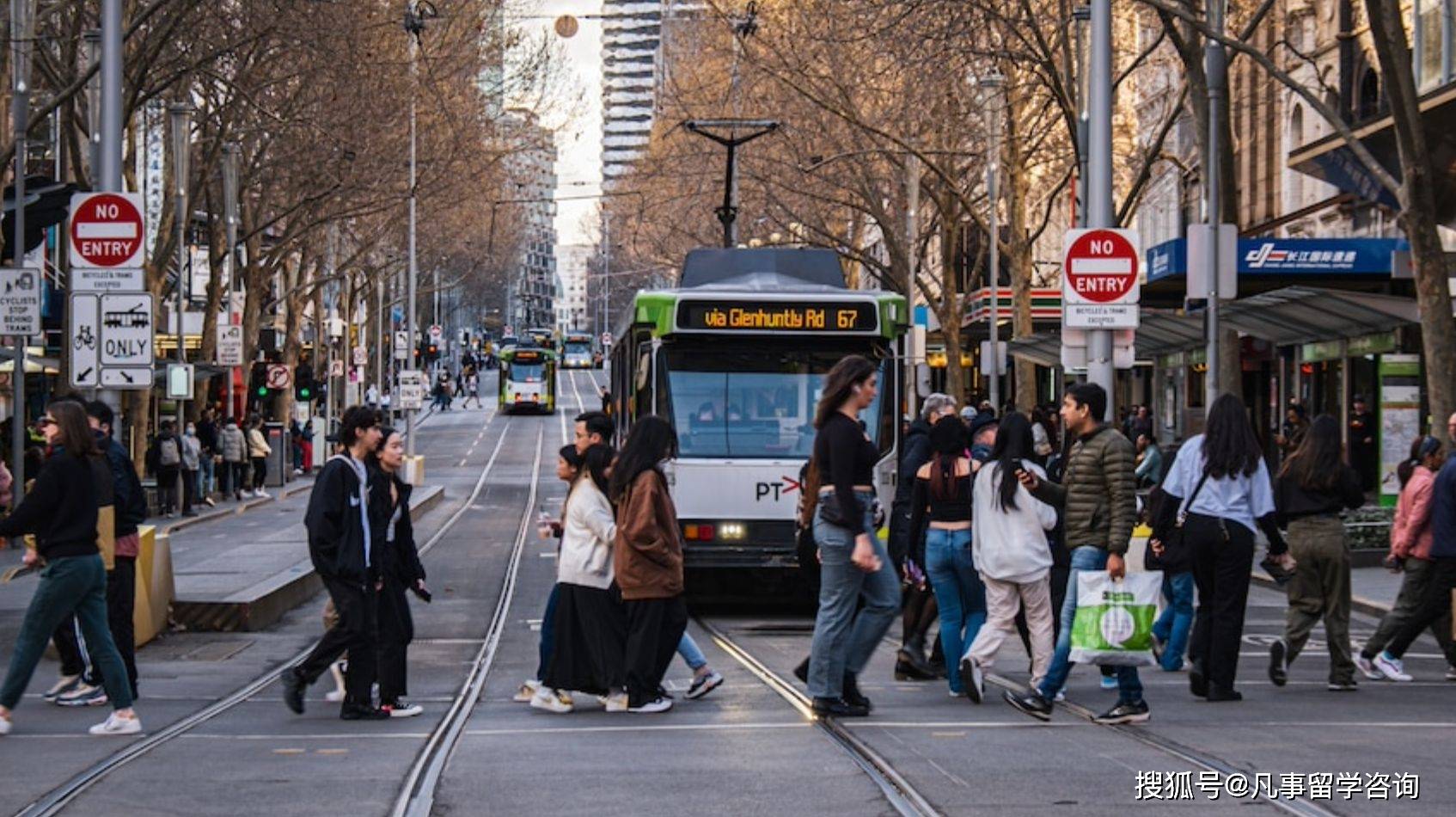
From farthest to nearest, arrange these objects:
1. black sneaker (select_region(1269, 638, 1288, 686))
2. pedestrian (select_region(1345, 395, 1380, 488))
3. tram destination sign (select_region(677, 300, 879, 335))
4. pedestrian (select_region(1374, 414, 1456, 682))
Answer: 1. pedestrian (select_region(1345, 395, 1380, 488))
2. tram destination sign (select_region(677, 300, 879, 335))
3. pedestrian (select_region(1374, 414, 1456, 682))
4. black sneaker (select_region(1269, 638, 1288, 686))

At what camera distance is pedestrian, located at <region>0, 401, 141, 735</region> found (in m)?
11.6

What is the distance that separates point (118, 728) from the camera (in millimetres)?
11539

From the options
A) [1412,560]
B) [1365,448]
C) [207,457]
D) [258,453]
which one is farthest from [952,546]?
[258,453]

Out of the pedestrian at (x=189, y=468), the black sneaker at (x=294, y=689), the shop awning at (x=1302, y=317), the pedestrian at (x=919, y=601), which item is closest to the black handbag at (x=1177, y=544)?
the pedestrian at (x=919, y=601)

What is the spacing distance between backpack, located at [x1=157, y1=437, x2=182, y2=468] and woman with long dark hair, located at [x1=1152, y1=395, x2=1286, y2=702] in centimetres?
2769

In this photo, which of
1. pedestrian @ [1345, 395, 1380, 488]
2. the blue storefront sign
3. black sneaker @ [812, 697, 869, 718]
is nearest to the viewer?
black sneaker @ [812, 697, 869, 718]

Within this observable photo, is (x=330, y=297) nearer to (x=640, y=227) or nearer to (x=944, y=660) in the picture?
(x=640, y=227)

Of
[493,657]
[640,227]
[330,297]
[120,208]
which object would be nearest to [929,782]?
[493,657]

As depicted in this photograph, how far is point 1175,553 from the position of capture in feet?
41.6

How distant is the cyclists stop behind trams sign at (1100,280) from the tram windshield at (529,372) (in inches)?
2918

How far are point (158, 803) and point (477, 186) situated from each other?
179 ft

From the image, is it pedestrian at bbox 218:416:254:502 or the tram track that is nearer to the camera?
the tram track

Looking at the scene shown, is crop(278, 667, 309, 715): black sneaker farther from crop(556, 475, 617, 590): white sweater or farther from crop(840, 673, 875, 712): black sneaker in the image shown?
crop(840, 673, 875, 712): black sneaker

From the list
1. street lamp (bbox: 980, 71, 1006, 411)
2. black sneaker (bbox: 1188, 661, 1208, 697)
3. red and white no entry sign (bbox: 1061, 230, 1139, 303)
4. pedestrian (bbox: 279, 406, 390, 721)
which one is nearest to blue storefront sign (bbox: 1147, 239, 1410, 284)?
street lamp (bbox: 980, 71, 1006, 411)
